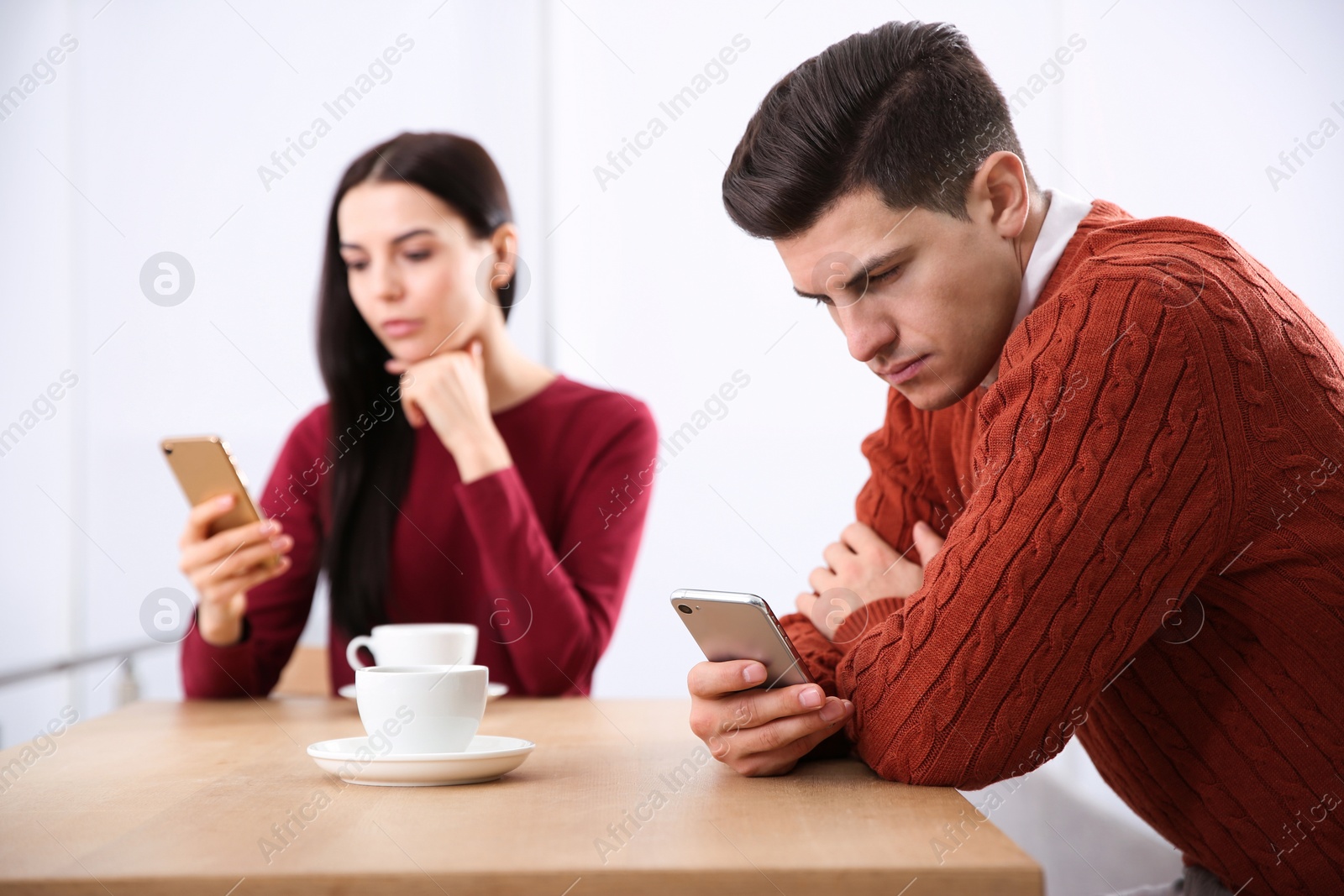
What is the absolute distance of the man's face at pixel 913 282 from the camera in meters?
0.98

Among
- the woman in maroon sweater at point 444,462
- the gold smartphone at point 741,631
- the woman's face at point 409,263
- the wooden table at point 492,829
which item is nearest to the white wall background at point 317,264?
the woman in maroon sweater at point 444,462

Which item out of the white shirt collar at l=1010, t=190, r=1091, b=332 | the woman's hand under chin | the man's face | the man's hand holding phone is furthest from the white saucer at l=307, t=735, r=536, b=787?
the woman's hand under chin

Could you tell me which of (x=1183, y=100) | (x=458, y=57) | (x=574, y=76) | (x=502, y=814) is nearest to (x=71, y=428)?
(x=458, y=57)

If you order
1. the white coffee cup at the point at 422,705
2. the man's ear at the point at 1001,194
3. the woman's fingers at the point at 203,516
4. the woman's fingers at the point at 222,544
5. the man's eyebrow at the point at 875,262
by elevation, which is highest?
the man's ear at the point at 1001,194

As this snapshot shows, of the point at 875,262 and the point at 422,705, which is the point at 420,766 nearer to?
the point at 422,705

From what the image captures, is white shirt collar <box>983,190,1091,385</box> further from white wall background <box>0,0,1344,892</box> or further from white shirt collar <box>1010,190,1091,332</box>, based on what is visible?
white wall background <box>0,0,1344,892</box>

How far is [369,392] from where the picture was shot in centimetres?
187

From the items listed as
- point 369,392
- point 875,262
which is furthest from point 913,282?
point 369,392

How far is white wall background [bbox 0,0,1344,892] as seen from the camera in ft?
9.40

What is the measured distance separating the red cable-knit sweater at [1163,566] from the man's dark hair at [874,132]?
186 millimetres

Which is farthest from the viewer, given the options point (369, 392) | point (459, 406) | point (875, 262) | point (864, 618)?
point (369, 392)

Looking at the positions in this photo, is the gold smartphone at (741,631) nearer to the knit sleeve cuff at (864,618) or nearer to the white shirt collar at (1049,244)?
the knit sleeve cuff at (864,618)

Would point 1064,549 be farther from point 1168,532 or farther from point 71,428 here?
point 71,428

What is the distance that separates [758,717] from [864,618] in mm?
266
